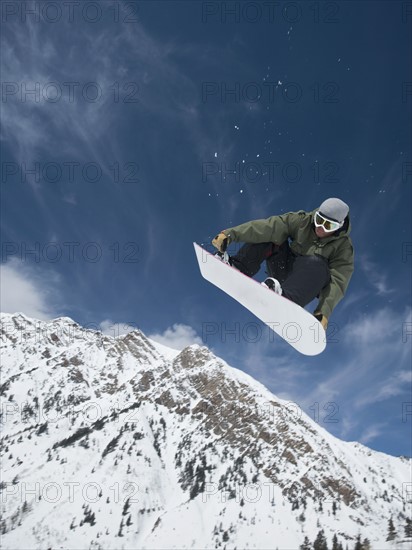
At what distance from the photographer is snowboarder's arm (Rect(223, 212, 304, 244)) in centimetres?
834

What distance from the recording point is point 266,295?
7.61 metres

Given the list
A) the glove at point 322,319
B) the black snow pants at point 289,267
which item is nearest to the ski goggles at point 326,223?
the black snow pants at point 289,267

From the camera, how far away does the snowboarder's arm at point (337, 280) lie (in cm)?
771

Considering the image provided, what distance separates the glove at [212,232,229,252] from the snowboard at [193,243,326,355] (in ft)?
1.26

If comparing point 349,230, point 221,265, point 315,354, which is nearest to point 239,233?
point 221,265

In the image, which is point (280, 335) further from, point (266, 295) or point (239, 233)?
point (239, 233)

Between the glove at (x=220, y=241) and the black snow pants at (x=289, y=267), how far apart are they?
2.63 feet

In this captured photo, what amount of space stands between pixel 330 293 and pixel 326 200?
166 cm

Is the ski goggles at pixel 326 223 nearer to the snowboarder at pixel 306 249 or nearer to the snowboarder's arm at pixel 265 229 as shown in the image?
the snowboarder at pixel 306 249

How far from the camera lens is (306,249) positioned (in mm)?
8188

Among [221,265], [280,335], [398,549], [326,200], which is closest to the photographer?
[326,200]

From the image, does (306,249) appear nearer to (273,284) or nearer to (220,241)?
(273,284)

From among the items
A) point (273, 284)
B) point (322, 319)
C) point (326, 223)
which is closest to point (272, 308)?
point (273, 284)

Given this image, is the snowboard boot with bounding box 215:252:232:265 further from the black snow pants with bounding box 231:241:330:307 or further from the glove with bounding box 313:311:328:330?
the glove with bounding box 313:311:328:330
